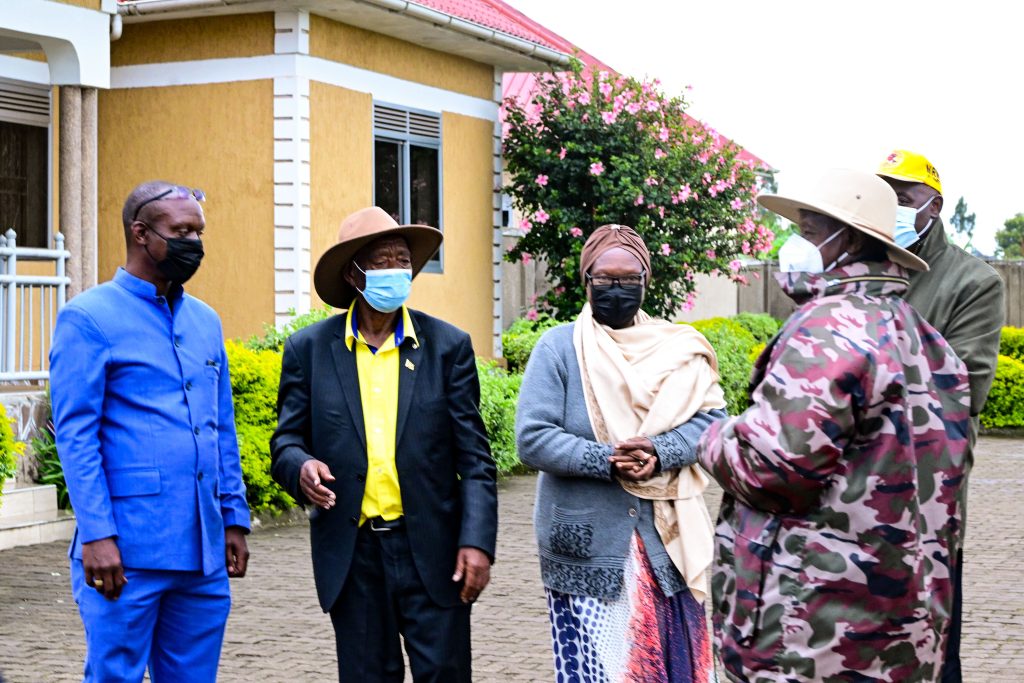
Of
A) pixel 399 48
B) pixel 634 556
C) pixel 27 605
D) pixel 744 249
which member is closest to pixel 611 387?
pixel 634 556

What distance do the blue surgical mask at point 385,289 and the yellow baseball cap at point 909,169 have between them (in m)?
1.75

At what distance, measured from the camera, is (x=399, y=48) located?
15828 mm

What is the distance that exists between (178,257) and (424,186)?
39.6 feet

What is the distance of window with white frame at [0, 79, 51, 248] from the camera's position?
13898 millimetres

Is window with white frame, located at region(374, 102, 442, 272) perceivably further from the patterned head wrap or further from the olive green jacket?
the olive green jacket

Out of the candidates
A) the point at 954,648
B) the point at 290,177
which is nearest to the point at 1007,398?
the point at 290,177

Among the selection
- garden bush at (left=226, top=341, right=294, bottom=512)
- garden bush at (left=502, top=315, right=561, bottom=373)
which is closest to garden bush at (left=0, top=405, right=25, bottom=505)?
garden bush at (left=226, top=341, right=294, bottom=512)

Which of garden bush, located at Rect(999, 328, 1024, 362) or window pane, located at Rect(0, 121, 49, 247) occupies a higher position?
window pane, located at Rect(0, 121, 49, 247)

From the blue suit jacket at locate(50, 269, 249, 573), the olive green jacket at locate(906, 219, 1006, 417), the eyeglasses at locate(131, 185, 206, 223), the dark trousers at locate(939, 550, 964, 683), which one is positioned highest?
the eyeglasses at locate(131, 185, 206, 223)

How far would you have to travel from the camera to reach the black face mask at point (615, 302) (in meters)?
4.94

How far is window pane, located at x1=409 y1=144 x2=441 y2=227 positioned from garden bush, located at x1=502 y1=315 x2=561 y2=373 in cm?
194

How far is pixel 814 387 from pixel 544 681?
3786mm

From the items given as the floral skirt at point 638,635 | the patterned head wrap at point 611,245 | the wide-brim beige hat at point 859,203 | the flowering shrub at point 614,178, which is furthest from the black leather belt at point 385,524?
the flowering shrub at point 614,178

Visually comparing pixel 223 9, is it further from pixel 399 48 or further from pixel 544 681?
pixel 544 681
